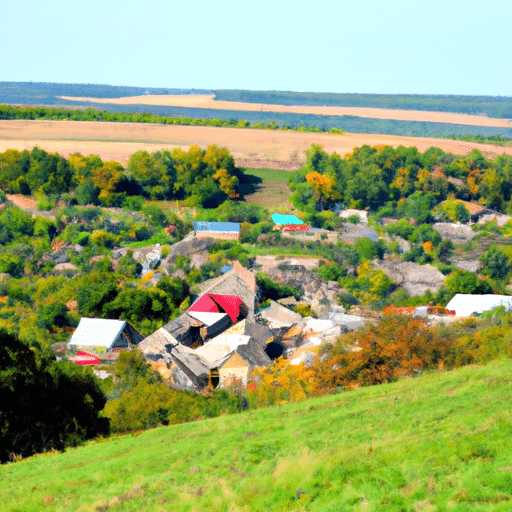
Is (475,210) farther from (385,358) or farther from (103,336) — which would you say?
(385,358)

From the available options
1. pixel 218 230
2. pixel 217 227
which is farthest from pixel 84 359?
pixel 217 227

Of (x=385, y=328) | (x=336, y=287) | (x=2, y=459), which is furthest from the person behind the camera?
(x=336, y=287)

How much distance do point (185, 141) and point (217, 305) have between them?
123 ft

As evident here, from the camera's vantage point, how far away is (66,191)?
48.9 m

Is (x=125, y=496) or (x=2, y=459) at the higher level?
(x=125, y=496)

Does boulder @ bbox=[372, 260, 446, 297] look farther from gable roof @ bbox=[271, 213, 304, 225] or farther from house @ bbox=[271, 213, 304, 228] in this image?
gable roof @ bbox=[271, 213, 304, 225]

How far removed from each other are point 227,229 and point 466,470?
114 ft

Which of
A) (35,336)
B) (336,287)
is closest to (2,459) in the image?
(35,336)

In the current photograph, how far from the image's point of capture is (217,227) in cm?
4216

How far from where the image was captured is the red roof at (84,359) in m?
23.4

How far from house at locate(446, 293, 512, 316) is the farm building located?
14022 millimetres

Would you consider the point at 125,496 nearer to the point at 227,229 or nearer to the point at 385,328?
the point at 385,328

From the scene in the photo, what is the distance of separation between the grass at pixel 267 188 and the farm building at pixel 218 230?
24.6ft

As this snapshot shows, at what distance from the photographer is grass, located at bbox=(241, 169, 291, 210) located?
51562 millimetres
